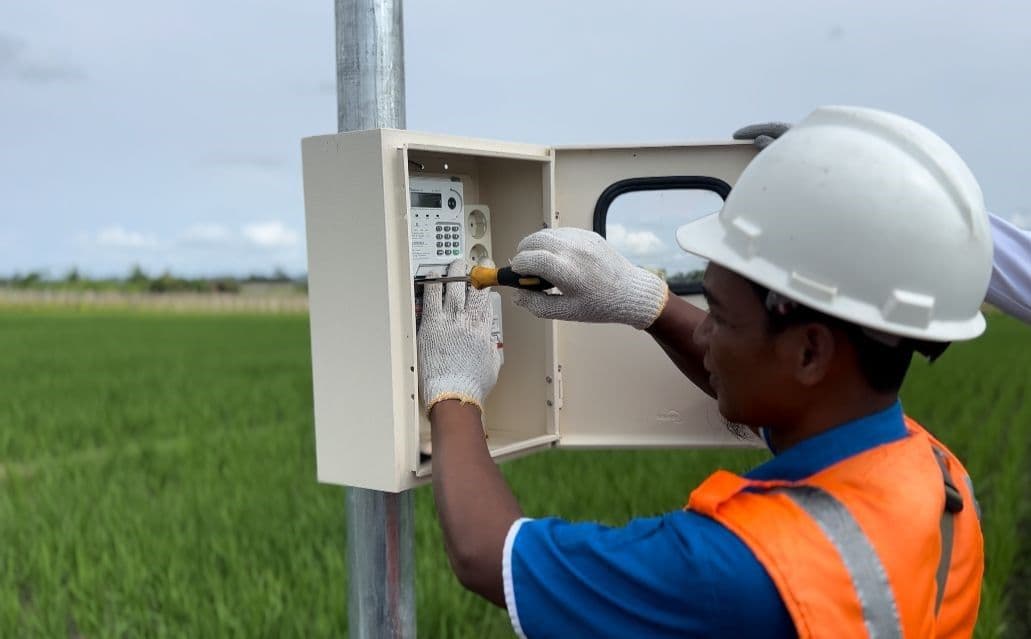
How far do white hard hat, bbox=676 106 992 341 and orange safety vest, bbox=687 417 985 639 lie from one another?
197 millimetres

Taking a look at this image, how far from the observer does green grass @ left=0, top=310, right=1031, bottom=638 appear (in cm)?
375

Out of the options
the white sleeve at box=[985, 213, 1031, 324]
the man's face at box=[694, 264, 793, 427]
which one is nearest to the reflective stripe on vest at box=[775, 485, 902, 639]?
the man's face at box=[694, 264, 793, 427]

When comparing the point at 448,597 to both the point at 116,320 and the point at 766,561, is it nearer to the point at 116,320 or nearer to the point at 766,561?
the point at 766,561

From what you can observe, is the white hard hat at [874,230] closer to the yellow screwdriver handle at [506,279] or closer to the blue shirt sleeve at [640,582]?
the blue shirt sleeve at [640,582]

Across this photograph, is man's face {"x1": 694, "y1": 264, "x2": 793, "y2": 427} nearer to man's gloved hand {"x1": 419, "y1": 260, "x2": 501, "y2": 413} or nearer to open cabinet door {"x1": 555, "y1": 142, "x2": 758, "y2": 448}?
man's gloved hand {"x1": 419, "y1": 260, "x2": 501, "y2": 413}

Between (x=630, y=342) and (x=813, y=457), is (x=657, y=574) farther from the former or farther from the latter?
→ (x=630, y=342)

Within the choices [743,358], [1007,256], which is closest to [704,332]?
[743,358]

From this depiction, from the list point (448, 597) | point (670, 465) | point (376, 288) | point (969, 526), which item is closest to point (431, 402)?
point (376, 288)

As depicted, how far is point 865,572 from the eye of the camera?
121 centimetres

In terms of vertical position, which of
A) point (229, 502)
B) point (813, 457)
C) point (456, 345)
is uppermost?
point (456, 345)

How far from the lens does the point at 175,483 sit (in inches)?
221

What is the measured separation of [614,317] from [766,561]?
2.58 ft

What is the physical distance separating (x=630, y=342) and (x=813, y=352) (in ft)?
3.33

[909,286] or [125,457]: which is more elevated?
[909,286]
